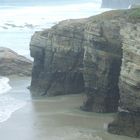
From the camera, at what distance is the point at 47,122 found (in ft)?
97.2

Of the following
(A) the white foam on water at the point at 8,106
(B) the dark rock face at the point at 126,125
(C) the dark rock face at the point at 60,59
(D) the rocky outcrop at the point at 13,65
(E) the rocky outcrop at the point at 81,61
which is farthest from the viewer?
(D) the rocky outcrop at the point at 13,65

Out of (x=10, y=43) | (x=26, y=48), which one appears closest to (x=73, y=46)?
(x=26, y=48)

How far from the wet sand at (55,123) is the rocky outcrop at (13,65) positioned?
9.26m

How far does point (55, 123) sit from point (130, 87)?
5.23 meters

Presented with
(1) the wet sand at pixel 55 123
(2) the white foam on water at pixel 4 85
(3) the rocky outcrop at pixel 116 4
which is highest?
(1) the wet sand at pixel 55 123

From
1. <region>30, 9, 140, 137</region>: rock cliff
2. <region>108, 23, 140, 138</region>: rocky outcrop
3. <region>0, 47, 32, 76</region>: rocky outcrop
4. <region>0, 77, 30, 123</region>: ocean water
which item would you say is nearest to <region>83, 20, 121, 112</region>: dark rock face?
<region>30, 9, 140, 137</region>: rock cliff

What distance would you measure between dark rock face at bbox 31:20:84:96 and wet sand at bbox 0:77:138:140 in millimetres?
1745

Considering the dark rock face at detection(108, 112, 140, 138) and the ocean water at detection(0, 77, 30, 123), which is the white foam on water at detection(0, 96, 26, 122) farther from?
the dark rock face at detection(108, 112, 140, 138)

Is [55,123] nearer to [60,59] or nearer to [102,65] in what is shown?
[102,65]

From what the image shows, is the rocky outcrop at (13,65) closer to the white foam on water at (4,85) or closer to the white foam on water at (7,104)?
the white foam on water at (4,85)

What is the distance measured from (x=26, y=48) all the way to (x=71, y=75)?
2240 cm

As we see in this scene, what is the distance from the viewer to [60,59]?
35.8m

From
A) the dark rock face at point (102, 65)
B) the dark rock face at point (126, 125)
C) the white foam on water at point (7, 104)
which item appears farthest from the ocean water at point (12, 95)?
the dark rock face at point (126, 125)

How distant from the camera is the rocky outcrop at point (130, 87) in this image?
25.9 meters
